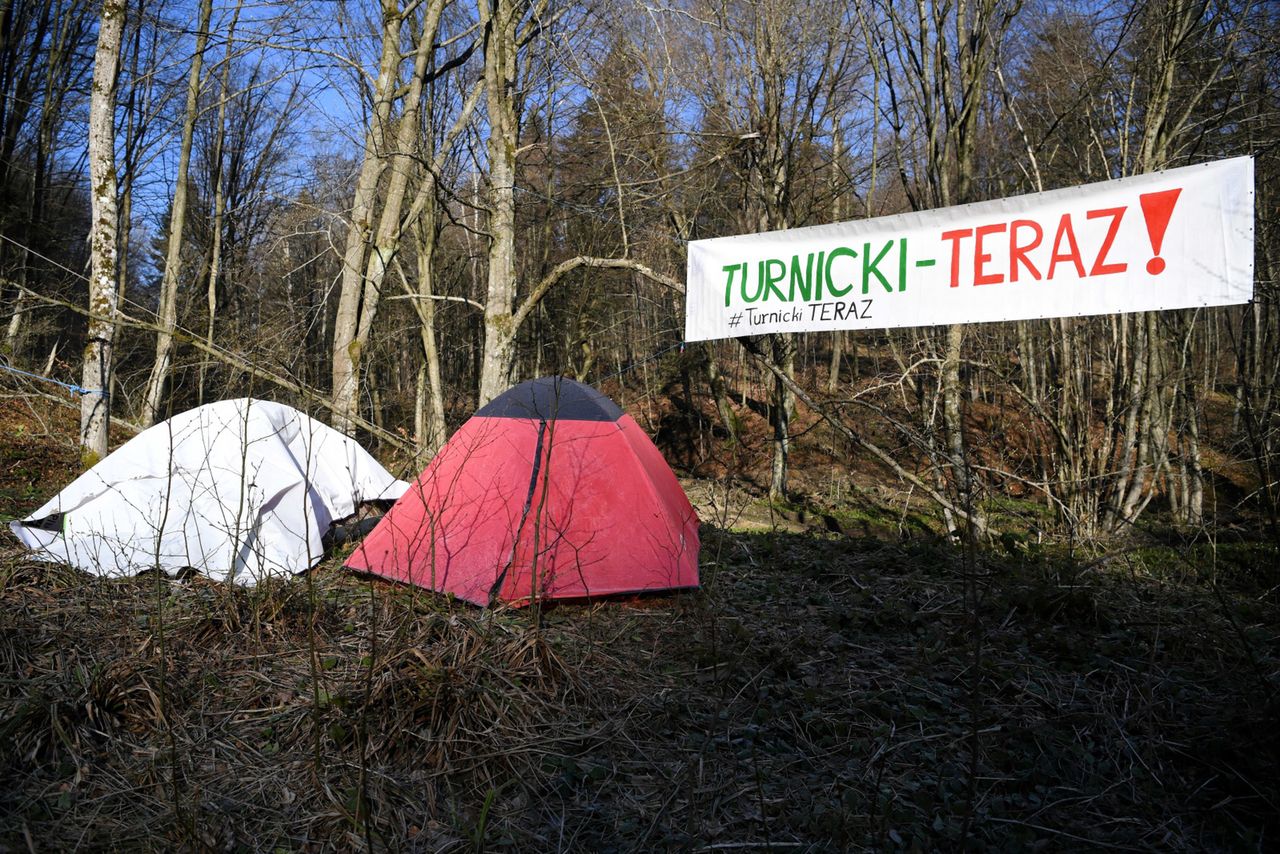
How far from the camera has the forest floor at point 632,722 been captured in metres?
2.51

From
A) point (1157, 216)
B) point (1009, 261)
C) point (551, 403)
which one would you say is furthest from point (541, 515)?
point (1157, 216)

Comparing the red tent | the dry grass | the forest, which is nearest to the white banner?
the forest

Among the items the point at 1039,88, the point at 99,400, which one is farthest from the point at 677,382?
the point at 99,400

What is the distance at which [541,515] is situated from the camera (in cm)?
461

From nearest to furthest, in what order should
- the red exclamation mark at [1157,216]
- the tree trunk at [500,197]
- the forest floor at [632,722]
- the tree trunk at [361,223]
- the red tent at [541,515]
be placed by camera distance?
1. the forest floor at [632,722]
2. the red exclamation mark at [1157,216]
3. the red tent at [541,515]
4. the tree trunk at [500,197]
5. the tree trunk at [361,223]

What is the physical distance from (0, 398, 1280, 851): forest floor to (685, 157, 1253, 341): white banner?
5.42 ft

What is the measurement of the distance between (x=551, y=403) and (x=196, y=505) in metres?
2.54

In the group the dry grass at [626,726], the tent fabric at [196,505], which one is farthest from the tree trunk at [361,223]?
the dry grass at [626,726]

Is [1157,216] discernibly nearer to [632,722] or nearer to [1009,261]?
[1009,261]

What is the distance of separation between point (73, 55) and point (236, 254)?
5.08 m

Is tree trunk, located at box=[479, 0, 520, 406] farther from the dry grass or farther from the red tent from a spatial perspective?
the dry grass

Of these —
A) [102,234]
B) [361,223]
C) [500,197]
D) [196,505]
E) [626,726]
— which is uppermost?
[361,223]

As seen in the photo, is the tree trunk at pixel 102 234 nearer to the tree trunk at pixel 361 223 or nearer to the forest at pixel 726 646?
the forest at pixel 726 646

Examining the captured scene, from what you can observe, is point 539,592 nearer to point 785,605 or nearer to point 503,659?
point 503,659
